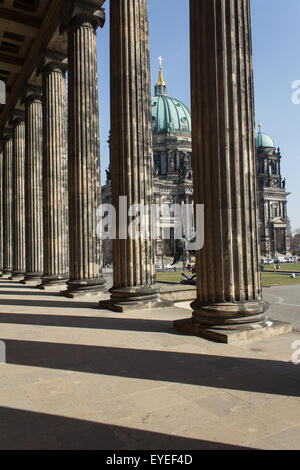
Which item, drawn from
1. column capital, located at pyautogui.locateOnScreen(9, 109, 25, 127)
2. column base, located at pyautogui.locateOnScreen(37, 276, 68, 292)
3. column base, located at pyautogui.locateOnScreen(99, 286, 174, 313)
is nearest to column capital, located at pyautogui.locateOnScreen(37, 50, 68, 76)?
column capital, located at pyautogui.locateOnScreen(9, 109, 25, 127)

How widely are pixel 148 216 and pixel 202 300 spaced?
5.16 m

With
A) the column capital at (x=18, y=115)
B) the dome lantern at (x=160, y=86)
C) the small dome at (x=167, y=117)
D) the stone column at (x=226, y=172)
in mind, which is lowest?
the stone column at (x=226, y=172)

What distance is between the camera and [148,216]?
42.1 feet

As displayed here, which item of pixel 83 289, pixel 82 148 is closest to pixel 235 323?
pixel 83 289

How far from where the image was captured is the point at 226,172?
8055 mm

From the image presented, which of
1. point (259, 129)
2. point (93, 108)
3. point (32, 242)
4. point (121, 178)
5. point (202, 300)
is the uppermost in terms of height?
point (259, 129)

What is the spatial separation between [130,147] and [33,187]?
14024 millimetres

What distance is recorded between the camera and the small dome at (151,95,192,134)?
4718 inches

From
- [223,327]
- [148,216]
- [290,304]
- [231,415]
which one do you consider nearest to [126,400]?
[231,415]

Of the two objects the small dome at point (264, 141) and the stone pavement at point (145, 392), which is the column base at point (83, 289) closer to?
the stone pavement at point (145, 392)

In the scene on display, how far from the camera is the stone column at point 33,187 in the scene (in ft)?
79.6

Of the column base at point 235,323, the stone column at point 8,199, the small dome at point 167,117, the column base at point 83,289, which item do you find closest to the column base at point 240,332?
the column base at point 235,323

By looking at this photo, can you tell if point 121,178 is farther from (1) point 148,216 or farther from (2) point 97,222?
(2) point 97,222

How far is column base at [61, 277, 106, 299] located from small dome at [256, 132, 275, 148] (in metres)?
129
